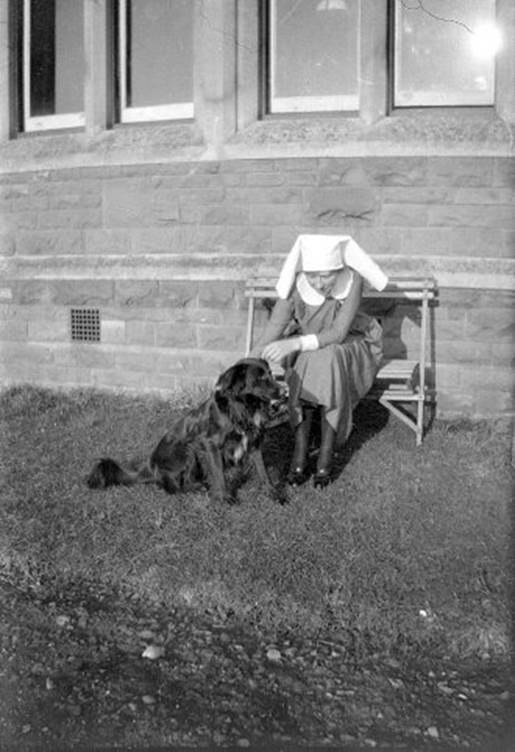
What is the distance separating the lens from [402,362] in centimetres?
644

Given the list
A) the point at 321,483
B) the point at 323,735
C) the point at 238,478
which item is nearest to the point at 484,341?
the point at 321,483

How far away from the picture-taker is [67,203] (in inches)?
307

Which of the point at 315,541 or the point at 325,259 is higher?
the point at 325,259

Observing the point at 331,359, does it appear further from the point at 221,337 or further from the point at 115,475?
the point at 221,337

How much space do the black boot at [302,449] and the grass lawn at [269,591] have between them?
0.19m

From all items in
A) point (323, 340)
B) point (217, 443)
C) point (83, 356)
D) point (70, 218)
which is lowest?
point (217, 443)

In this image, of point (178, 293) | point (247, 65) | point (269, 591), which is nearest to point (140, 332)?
point (178, 293)

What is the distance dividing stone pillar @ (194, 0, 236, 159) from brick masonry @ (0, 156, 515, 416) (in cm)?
30

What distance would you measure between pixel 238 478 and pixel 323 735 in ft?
7.56

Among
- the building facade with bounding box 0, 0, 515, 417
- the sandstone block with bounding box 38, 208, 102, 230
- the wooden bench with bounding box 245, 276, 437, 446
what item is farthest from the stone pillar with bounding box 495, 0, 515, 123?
the sandstone block with bounding box 38, 208, 102, 230

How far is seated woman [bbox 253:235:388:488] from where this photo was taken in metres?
5.52

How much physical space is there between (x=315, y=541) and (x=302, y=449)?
3.50 feet

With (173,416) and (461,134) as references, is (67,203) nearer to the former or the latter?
(173,416)

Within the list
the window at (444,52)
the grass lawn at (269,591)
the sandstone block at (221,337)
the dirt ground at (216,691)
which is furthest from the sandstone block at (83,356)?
the dirt ground at (216,691)
